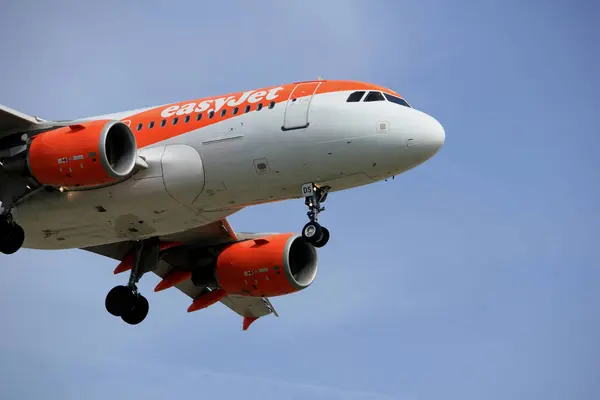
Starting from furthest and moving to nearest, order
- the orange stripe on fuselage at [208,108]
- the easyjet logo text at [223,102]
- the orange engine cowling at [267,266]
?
the orange engine cowling at [267,266] < the easyjet logo text at [223,102] < the orange stripe on fuselage at [208,108]

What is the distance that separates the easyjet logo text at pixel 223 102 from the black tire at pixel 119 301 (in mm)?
6549

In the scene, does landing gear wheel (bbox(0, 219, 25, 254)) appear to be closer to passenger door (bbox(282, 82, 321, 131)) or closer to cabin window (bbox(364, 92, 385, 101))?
passenger door (bbox(282, 82, 321, 131))

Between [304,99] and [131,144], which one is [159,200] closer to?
[131,144]

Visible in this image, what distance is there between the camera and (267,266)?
127 feet

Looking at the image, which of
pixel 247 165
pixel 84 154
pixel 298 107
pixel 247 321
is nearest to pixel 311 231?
pixel 247 165

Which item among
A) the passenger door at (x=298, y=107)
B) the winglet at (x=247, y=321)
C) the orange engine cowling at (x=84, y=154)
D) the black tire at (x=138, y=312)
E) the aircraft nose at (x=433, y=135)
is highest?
the passenger door at (x=298, y=107)

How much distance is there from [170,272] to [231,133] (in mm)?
8312

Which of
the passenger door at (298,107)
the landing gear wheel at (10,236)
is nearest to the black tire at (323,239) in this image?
the passenger door at (298,107)

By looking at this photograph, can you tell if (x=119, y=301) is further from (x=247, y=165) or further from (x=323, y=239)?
(x=323, y=239)

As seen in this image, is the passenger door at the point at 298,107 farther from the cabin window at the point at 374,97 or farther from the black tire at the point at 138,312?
the black tire at the point at 138,312

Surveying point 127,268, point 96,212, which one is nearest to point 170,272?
point 127,268

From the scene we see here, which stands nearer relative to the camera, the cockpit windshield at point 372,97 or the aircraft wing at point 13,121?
the cockpit windshield at point 372,97

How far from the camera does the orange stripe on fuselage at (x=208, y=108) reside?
3431 cm

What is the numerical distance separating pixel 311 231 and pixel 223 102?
4.73m
